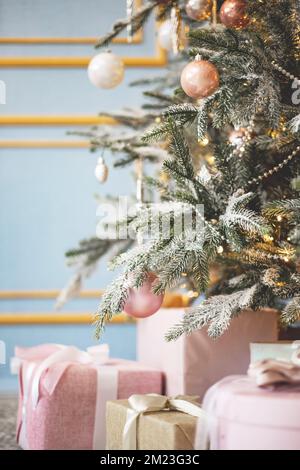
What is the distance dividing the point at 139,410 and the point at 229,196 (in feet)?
1.31

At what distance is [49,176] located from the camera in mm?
2705

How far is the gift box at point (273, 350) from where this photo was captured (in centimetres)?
103

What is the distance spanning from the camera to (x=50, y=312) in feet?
8.70

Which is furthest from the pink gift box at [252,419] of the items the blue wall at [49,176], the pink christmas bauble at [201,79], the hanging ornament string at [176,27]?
the blue wall at [49,176]

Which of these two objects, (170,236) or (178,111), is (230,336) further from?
(178,111)

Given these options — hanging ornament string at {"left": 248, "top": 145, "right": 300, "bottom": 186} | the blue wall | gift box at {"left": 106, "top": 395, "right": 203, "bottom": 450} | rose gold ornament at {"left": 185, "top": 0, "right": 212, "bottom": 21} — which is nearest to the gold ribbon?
gift box at {"left": 106, "top": 395, "right": 203, "bottom": 450}

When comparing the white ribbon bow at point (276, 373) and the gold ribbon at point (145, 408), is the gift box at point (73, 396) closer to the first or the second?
the gold ribbon at point (145, 408)

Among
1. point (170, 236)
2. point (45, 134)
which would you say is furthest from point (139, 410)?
point (45, 134)

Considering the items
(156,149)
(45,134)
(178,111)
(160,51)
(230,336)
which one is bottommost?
(230,336)

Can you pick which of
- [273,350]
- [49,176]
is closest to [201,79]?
[273,350]

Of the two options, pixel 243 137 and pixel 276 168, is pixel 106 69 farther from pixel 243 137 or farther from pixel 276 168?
pixel 276 168

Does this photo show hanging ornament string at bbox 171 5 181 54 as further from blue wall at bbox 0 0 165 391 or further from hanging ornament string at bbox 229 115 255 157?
blue wall at bbox 0 0 165 391

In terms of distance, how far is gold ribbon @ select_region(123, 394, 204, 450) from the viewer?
3.73 feet

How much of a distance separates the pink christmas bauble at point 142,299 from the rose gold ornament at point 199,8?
0.58 meters
